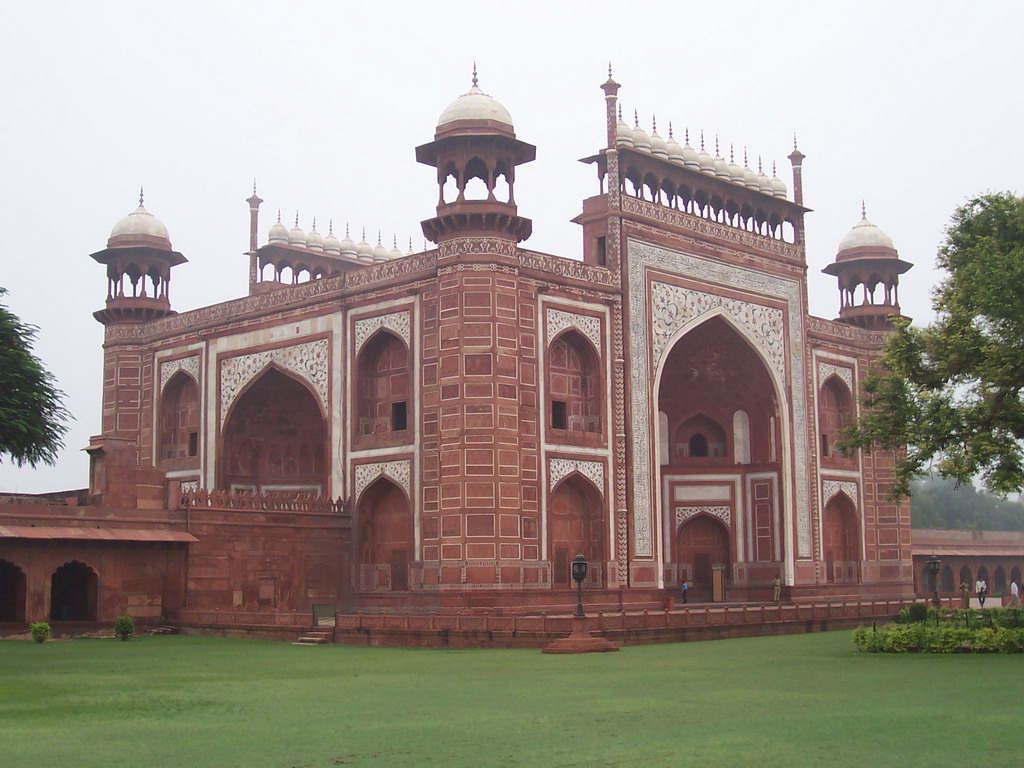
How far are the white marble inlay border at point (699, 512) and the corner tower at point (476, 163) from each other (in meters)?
8.86

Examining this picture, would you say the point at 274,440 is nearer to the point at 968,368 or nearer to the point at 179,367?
the point at 179,367

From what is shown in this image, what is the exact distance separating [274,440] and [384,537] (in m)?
5.53

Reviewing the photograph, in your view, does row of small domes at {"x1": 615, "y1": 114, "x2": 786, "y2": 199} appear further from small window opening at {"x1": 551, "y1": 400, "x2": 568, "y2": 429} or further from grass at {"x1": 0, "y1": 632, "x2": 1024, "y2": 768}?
grass at {"x1": 0, "y1": 632, "x2": 1024, "y2": 768}

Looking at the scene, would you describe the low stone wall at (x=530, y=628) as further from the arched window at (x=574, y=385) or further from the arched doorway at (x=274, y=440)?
the arched doorway at (x=274, y=440)

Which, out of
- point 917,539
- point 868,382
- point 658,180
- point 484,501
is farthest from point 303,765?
point 917,539

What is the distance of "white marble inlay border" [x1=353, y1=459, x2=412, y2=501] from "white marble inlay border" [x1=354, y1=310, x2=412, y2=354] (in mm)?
2336

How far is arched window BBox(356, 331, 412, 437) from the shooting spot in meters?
26.8

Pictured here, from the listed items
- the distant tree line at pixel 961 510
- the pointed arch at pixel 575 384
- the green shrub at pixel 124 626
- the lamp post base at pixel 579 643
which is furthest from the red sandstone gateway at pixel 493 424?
the distant tree line at pixel 961 510

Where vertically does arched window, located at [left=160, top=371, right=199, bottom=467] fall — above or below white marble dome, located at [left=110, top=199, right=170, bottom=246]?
below

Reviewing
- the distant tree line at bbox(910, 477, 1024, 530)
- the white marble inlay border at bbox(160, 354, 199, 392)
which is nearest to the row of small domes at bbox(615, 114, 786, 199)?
the white marble inlay border at bbox(160, 354, 199, 392)

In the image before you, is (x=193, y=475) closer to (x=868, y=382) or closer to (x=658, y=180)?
(x=658, y=180)

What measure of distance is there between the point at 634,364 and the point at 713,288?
3.68 metres

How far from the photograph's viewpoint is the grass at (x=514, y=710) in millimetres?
8156

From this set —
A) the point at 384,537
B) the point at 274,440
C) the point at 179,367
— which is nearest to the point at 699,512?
the point at 384,537
